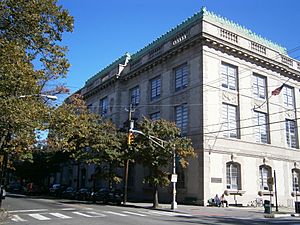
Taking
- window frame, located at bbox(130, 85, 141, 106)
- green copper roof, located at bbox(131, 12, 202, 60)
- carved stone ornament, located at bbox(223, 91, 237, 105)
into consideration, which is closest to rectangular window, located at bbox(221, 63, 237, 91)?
carved stone ornament, located at bbox(223, 91, 237, 105)

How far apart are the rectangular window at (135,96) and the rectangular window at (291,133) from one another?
59.5 feet

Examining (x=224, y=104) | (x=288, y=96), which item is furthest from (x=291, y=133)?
(x=224, y=104)

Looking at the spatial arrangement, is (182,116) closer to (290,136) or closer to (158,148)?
(158,148)

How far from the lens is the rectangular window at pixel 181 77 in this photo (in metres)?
37.7

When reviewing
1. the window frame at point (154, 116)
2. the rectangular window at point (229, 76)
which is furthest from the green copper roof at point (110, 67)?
the rectangular window at point (229, 76)

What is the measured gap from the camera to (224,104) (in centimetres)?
3641

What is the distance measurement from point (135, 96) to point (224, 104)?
14.0 m

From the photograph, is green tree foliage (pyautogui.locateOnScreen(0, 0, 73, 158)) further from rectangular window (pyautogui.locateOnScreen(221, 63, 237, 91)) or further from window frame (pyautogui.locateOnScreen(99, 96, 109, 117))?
window frame (pyautogui.locateOnScreen(99, 96, 109, 117))

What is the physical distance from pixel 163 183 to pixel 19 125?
1604cm

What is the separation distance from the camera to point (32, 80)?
14656 mm

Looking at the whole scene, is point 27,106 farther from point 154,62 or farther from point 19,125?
point 154,62

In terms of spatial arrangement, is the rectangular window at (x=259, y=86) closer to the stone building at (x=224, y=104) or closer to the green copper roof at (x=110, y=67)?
the stone building at (x=224, y=104)

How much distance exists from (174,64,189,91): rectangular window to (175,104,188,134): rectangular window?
2.22m

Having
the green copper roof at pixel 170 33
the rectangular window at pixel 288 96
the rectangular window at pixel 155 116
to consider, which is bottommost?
the rectangular window at pixel 155 116
